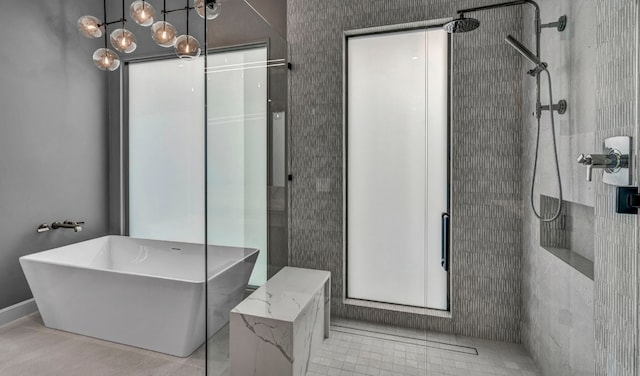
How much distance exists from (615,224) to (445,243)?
2.31 feet

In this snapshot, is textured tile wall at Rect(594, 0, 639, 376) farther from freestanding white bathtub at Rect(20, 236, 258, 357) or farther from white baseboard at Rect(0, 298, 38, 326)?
white baseboard at Rect(0, 298, 38, 326)

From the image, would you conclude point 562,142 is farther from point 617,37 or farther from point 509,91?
point 617,37

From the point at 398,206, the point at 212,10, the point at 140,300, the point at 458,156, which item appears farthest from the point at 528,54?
the point at 140,300

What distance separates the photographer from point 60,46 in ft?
9.78

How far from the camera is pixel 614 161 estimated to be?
45.9 inches

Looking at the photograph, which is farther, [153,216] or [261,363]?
[153,216]

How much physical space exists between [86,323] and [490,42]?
3279 millimetres

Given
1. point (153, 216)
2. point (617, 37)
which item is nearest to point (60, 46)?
point (153, 216)

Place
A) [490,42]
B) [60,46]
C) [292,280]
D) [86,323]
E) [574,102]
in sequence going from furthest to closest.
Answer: [60,46] < [86,323] < [292,280] < [490,42] < [574,102]

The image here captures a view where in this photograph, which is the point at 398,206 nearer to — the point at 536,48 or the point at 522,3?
the point at 536,48

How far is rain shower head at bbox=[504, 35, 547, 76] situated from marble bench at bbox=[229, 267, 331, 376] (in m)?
1.53

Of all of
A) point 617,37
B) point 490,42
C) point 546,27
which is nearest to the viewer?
point 617,37

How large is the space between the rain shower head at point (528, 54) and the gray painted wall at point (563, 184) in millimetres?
29

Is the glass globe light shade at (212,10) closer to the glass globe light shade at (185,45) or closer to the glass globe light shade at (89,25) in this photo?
the glass globe light shade at (185,45)
